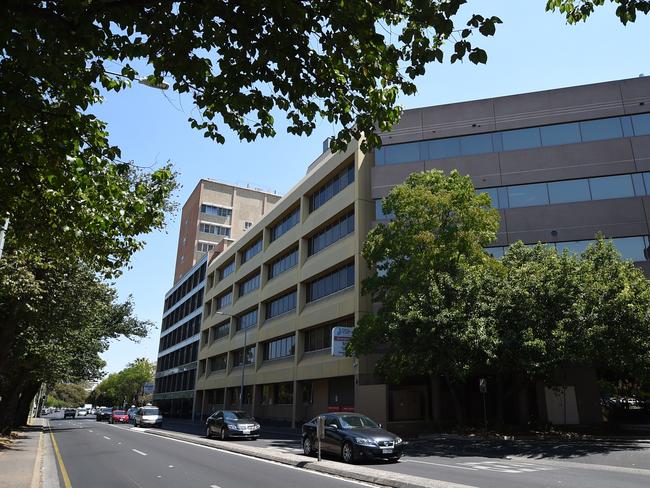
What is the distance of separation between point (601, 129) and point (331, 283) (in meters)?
19.4

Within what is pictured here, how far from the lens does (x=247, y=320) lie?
51062 mm

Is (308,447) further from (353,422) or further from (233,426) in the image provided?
(233,426)

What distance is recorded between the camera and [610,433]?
2408cm

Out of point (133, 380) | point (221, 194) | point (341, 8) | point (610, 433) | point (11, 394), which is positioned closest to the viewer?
point (341, 8)

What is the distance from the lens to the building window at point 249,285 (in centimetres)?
4995

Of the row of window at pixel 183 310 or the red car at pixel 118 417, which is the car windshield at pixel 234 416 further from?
the row of window at pixel 183 310

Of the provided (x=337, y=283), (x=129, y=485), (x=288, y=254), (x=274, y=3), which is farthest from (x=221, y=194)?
(x=274, y=3)

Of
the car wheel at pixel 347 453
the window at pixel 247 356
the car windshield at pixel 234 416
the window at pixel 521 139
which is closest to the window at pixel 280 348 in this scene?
the window at pixel 247 356

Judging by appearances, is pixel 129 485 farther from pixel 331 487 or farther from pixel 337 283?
pixel 337 283

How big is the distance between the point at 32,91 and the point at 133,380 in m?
121

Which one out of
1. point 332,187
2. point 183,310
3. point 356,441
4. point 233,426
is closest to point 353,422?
point 356,441

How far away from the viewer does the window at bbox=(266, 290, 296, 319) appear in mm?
41094

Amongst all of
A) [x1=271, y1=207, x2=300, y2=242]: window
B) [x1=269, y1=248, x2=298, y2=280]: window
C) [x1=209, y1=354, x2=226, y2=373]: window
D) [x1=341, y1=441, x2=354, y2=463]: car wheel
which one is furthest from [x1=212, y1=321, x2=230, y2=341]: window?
[x1=341, y1=441, x2=354, y2=463]: car wheel

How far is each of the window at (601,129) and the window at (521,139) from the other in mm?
2601
